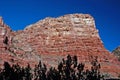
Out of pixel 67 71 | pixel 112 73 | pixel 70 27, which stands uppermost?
pixel 70 27

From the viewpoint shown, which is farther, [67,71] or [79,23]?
[79,23]

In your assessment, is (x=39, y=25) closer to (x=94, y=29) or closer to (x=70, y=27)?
(x=70, y=27)

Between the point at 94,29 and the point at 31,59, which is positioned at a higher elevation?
the point at 94,29

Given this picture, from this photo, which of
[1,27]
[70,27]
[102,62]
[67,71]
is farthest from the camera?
[70,27]

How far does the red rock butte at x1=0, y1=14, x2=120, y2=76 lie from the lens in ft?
513

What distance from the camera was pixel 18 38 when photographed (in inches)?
6442

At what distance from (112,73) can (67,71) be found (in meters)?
95.7

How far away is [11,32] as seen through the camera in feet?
536

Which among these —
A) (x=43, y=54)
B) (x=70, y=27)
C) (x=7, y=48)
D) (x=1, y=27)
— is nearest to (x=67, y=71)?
(x=7, y=48)

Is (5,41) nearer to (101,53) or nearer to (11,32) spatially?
(11,32)

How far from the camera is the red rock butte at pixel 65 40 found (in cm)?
15638

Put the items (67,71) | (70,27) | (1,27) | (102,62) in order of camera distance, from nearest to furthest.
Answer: (67,71)
(1,27)
(102,62)
(70,27)

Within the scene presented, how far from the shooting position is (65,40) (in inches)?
6501

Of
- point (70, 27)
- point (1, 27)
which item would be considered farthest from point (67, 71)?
point (70, 27)
